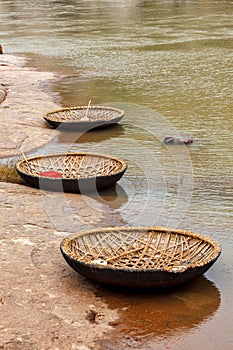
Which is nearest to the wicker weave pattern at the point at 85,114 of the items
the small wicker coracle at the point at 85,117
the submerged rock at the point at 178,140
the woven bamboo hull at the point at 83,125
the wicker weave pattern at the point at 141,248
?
the small wicker coracle at the point at 85,117

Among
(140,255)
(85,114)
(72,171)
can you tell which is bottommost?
(85,114)

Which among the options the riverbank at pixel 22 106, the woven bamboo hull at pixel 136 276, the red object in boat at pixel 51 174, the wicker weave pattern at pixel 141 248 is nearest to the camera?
the woven bamboo hull at pixel 136 276

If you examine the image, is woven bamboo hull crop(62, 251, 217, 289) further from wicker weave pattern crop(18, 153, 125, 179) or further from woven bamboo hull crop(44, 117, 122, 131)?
woven bamboo hull crop(44, 117, 122, 131)

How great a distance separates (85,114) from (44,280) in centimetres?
677

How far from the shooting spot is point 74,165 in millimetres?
9430

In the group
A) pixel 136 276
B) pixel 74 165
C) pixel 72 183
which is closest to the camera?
pixel 136 276

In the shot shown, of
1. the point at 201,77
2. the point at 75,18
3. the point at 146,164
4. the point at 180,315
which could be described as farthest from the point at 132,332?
the point at 75,18

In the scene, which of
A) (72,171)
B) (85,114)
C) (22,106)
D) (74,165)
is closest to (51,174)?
(72,171)

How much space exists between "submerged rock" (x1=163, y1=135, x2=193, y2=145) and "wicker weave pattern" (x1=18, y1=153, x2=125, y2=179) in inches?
73.1

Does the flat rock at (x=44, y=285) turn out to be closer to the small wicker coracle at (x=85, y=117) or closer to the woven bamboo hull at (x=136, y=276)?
the woven bamboo hull at (x=136, y=276)

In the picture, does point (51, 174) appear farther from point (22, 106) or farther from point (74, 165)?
point (22, 106)

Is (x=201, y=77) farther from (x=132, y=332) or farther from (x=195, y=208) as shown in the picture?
(x=132, y=332)

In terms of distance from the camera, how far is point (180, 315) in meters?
5.79

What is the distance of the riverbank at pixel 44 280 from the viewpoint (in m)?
5.37
